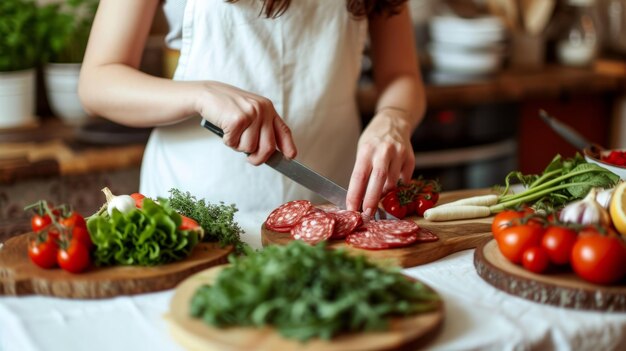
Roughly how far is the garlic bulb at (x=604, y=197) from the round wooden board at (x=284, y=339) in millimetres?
486

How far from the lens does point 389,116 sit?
1799 mm

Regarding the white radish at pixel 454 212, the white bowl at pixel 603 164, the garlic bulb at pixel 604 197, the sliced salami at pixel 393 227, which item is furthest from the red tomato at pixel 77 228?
the white bowl at pixel 603 164

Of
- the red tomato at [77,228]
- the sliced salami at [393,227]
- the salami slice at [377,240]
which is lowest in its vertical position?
the salami slice at [377,240]

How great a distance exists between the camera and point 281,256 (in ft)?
3.77

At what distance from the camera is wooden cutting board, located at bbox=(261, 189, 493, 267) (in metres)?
1.43

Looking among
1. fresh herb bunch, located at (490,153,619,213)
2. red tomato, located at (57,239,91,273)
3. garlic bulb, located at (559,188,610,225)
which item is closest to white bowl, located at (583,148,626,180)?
fresh herb bunch, located at (490,153,619,213)

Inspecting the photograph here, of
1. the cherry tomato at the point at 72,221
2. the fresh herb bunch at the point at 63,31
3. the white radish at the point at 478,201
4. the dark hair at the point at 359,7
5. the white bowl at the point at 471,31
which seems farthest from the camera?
the white bowl at the point at 471,31

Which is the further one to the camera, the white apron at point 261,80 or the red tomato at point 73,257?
the white apron at point 261,80

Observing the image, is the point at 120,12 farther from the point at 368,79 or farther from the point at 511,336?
the point at 368,79

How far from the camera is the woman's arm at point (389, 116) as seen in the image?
1.59 metres

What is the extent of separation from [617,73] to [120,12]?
8.15ft

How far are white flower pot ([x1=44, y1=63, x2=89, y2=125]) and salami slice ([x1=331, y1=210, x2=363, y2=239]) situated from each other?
1619 mm

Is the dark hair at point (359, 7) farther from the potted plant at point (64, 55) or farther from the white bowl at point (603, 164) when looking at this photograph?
the potted plant at point (64, 55)

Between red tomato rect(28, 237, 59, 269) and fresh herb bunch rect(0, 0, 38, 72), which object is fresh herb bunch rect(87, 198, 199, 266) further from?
fresh herb bunch rect(0, 0, 38, 72)
